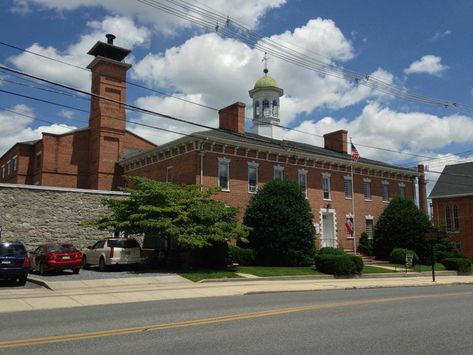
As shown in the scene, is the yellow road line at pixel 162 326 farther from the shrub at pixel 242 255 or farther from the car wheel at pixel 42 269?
the shrub at pixel 242 255

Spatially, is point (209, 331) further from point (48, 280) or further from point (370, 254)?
point (370, 254)

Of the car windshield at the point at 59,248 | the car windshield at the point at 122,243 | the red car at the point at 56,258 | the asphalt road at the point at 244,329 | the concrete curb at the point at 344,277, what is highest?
the car windshield at the point at 122,243

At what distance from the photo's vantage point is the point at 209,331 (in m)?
9.13

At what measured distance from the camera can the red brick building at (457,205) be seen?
5734 cm

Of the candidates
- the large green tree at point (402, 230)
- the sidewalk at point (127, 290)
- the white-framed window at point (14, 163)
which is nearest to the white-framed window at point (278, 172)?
the large green tree at point (402, 230)

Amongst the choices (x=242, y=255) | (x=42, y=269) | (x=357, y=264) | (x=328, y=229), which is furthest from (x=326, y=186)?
(x=42, y=269)

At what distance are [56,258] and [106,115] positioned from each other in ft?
81.0

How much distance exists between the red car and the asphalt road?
356 inches

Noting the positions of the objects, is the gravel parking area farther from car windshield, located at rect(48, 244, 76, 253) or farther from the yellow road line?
the yellow road line

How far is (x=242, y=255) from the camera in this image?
28641 millimetres

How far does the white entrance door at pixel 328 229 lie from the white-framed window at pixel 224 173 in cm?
975

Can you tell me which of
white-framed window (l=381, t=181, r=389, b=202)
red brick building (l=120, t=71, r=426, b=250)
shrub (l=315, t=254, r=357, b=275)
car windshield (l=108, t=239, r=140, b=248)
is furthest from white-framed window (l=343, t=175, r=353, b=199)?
car windshield (l=108, t=239, r=140, b=248)

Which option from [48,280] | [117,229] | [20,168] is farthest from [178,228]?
[20,168]

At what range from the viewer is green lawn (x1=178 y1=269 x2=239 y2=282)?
2227 centimetres
